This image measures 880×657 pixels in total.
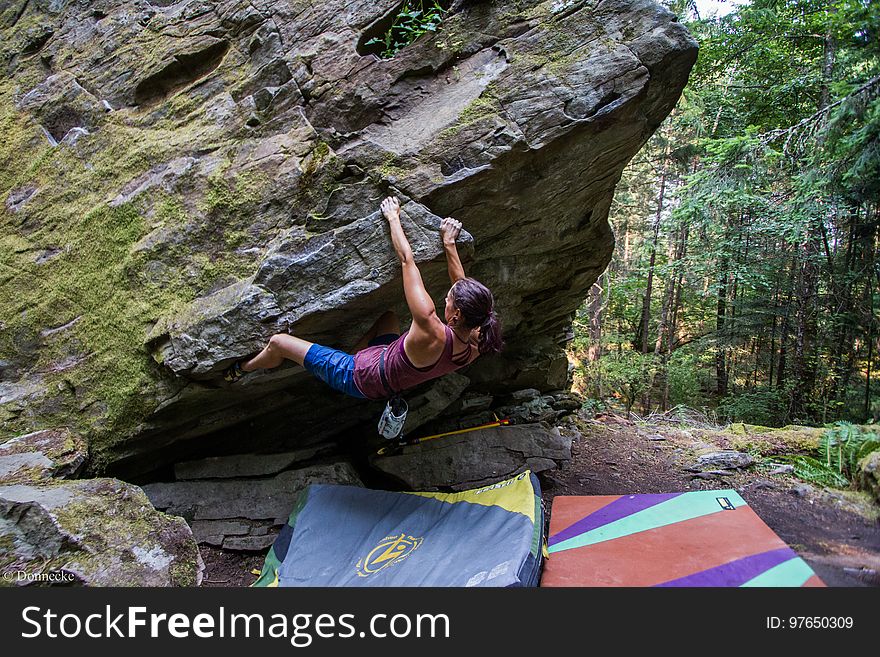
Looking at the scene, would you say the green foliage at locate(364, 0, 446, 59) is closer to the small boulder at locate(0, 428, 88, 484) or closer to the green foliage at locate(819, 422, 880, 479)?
the small boulder at locate(0, 428, 88, 484)

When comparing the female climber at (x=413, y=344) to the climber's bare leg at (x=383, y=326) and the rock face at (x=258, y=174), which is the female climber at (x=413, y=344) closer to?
the rock face at (x=258, y=174)

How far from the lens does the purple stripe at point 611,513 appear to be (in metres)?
4.77

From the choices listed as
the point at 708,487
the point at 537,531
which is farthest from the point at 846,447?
the point at 537,531

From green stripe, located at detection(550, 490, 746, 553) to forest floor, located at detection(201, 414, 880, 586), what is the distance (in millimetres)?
629

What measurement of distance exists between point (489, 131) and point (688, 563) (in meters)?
4.14

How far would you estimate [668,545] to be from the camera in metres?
4.10

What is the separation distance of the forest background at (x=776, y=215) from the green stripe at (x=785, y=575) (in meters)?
3.86

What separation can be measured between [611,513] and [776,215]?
714 centimetres

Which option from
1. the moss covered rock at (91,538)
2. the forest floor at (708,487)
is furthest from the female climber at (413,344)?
the forest floor at (708,487)

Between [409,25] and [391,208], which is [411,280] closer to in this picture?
[391,208]

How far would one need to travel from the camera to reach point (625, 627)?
296 cm

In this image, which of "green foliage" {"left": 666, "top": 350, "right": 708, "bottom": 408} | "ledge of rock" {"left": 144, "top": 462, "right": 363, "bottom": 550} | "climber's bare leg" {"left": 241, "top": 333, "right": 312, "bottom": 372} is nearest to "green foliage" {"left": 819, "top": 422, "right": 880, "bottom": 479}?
"ledge of rock" {"left": 144, "top": 462, "right": 363, "bottom": 550}

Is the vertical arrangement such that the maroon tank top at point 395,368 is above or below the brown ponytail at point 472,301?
below

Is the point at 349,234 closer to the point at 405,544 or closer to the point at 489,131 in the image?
the point at 489,131
